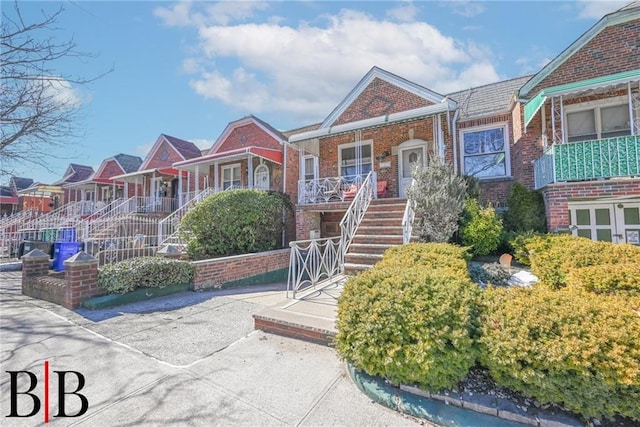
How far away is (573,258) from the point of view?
4773mm

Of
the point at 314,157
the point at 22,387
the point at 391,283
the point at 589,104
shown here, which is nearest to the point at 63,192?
the point at 314,157

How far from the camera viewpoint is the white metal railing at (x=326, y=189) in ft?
37.2

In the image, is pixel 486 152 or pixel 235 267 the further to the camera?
pixel 486 152

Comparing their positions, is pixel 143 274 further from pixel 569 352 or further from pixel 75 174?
pixel 75 174

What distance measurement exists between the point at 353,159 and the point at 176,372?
35.2 ft

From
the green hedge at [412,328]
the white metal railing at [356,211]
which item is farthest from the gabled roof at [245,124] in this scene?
the green hedge at [412,328]

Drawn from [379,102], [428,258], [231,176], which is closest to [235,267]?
[428,258]

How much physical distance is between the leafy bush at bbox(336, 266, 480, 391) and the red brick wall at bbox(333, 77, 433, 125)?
9546 mm

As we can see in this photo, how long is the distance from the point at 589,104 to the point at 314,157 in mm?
9333

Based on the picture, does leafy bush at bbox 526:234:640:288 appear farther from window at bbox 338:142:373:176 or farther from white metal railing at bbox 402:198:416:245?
window at bbox 338:142:373:176

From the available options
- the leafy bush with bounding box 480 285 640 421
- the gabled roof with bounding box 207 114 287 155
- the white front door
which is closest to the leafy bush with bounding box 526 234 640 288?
the leafy bush with bounding box 480 285 640 421

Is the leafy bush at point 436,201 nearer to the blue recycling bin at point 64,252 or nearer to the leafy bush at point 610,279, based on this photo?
the leafy bush at point 610,279

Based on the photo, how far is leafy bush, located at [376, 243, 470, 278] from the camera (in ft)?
14.3

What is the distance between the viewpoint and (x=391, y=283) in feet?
10.8
